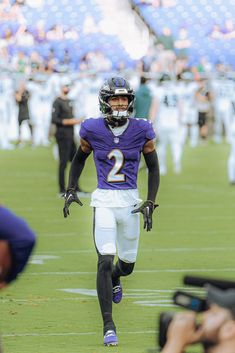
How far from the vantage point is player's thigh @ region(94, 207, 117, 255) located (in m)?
9.00

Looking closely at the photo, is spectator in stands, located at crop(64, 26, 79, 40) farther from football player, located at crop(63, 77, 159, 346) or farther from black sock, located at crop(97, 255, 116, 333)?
black sock, located at crop(97, 255, 116, 333)

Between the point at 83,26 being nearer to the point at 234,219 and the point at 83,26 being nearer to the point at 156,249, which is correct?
the point at 234,219

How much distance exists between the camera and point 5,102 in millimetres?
36594

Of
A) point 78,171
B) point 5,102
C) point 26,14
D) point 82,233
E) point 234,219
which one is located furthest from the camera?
point 26,14

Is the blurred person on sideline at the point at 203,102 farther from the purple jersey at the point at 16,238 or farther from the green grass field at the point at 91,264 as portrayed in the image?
the purple jersey at the point at 16,238

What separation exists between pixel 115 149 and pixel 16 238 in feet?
15.4

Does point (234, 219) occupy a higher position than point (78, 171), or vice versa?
point (78, 171)

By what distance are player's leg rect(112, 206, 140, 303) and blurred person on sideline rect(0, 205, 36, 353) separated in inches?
176

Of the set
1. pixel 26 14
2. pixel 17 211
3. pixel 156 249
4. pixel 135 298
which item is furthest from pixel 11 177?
pixel 26 14

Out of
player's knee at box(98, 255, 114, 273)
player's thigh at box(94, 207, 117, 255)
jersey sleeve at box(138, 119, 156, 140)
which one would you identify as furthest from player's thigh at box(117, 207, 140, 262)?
jersey sleeve at box(138, 119, 156, 140)

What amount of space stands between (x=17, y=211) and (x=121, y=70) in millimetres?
19266

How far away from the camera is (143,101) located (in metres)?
24.0

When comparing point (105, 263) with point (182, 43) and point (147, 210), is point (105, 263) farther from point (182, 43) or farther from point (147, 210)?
point (182, 43)

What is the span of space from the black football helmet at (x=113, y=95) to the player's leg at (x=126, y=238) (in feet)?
2.16
